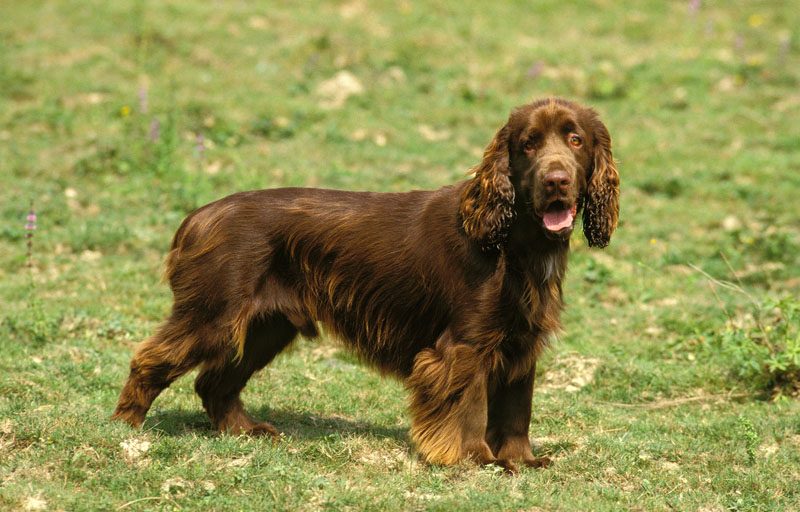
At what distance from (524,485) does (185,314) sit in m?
1.95

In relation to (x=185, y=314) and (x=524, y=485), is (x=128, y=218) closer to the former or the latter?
(x=185, y=314)

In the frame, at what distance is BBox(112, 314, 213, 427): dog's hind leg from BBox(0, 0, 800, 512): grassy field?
190mm

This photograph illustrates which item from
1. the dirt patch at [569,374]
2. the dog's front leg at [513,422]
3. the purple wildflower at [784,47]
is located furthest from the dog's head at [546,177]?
the purple wildflower at [784,47]

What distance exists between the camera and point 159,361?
17.7ft

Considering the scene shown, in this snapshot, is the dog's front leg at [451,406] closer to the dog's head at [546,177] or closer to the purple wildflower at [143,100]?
the dog's head at [546,177]

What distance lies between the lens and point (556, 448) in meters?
5.66

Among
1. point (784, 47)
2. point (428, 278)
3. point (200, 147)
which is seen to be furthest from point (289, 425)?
point (784, 47)

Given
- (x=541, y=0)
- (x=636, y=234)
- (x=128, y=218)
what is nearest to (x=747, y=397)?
(x=636, y=234)

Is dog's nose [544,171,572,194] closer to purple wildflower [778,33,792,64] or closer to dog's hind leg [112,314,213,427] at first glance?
dog's hind leg [112,314,213,427]

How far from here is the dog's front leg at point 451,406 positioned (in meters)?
5.17

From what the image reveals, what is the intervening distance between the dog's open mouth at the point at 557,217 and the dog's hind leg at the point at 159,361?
1861mm

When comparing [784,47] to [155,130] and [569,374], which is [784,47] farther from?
[569,374]

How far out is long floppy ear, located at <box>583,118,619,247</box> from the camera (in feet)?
17.3

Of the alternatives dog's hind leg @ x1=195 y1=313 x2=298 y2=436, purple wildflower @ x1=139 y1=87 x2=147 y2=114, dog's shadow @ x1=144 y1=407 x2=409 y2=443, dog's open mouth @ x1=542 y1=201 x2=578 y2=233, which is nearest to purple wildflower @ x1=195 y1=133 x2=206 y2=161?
purple wildflower @ x1=139 y1=87 x2=147 y2=114
